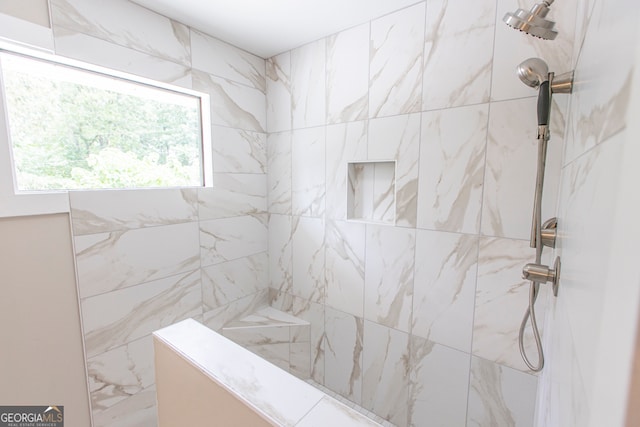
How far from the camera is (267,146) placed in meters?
2.31

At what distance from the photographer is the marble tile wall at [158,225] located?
1.44 meters

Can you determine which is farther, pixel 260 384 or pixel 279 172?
pixel 279 172

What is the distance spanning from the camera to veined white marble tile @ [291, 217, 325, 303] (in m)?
2.04

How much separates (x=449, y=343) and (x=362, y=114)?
146cm

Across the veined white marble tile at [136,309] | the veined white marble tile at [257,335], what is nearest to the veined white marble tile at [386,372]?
the veined white marble tile at [257,335]

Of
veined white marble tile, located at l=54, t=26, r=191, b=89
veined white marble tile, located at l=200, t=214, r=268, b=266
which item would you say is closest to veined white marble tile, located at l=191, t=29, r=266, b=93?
veined white marble tile, located at l=54, t=26, r=191, b=89

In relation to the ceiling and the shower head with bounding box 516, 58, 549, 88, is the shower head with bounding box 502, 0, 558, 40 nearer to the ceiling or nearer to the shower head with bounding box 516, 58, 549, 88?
the shower head with bounding box 516, 58, 549, 88

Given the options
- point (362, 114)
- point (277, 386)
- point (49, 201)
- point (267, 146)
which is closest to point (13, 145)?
point (49, 201)

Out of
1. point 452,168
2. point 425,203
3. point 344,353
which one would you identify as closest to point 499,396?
point 344,353

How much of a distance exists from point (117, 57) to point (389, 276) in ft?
6.61

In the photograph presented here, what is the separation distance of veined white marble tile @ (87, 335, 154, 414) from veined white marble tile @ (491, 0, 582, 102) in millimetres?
2430

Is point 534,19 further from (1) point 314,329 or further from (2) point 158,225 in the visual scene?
(1) point 314,329

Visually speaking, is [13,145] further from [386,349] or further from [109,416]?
[386,349]

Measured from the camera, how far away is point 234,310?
216 cm
